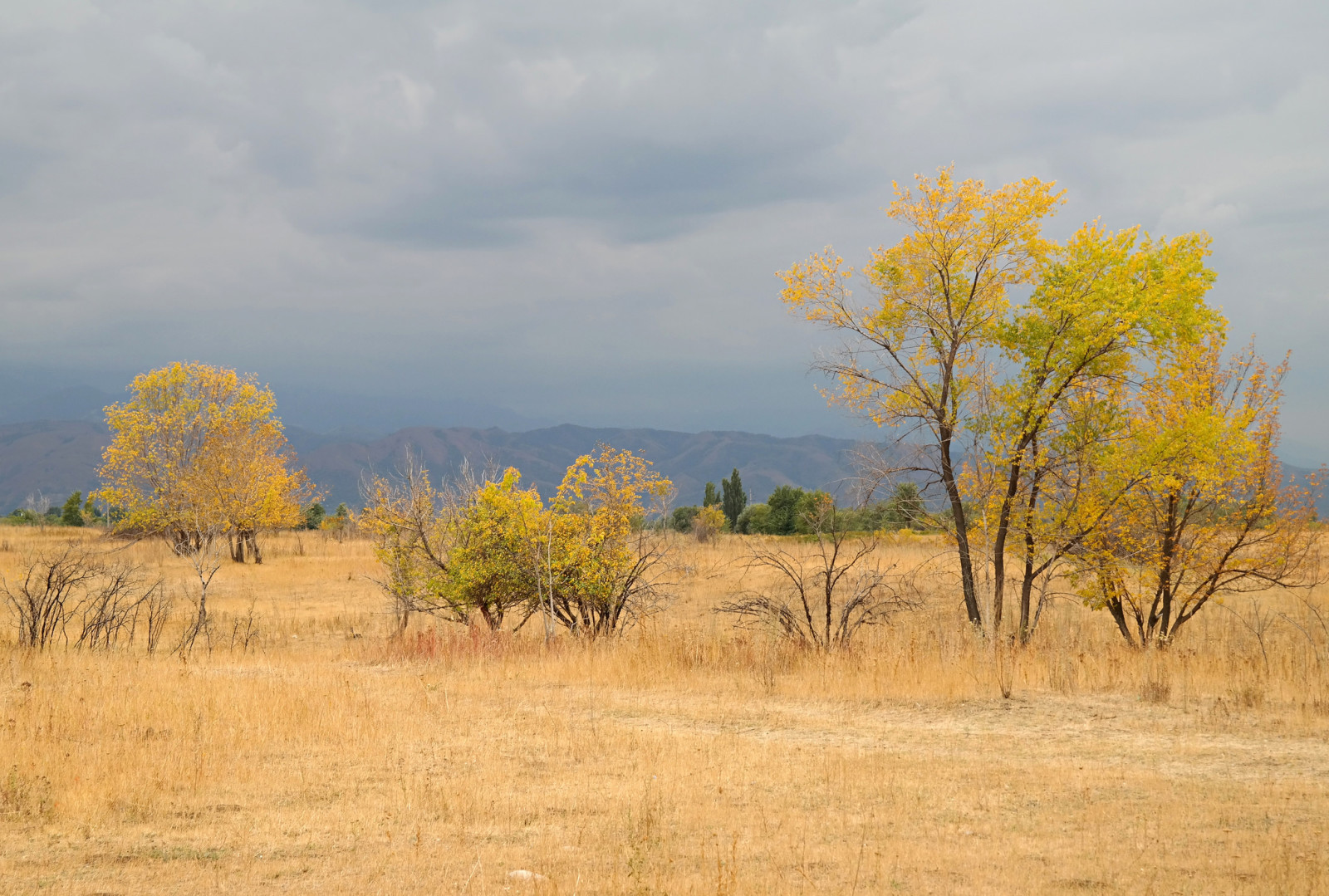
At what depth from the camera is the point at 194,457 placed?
44.2 metres

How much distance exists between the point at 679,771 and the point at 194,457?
4168 centimetres

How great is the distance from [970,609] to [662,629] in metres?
5.76

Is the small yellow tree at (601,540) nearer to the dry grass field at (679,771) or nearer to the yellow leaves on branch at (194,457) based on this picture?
the dry grass field at (679,771)

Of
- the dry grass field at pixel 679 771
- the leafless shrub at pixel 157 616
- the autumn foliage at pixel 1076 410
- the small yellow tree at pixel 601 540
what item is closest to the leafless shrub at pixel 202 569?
the leafless shrub at pixel 157 616

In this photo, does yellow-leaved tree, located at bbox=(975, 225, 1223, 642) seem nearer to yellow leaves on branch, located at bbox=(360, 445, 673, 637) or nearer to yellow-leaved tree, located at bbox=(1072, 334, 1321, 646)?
yellow-leaved tree, located at bbox=(1072, 334, 1321, 646)

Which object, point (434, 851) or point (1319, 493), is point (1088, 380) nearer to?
point (1319, 493)

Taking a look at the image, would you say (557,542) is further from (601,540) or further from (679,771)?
(679,771)

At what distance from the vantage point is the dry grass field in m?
6.15

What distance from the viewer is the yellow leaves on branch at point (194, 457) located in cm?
4266

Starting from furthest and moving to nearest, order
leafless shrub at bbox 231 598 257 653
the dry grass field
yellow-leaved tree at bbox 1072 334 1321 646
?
leafless shrub at bbox 231 598 257 653, yellow-leaved tree at bbox 1072 334 1321 646, the dry grass field

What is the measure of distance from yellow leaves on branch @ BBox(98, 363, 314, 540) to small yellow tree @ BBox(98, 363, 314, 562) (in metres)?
0.04

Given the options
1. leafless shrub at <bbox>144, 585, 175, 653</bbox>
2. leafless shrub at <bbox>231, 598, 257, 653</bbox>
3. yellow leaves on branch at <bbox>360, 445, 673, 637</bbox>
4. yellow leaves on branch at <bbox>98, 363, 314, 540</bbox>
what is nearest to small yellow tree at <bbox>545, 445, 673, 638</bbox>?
yellow leaves on branch at <bbox>360, 445, 673, 637</bbox>

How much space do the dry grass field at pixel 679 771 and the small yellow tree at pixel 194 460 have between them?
2815 centimetres

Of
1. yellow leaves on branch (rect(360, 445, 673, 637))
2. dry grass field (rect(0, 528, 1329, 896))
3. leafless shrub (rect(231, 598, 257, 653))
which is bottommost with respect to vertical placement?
leafless shrub (rect(231, 598, 257, 653))
